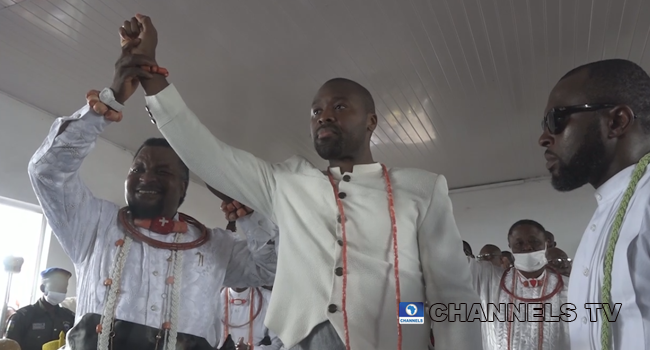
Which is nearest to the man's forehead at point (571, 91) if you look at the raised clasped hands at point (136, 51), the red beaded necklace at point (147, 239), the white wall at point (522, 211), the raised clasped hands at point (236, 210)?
the raised clasped hands at point (236, 210)

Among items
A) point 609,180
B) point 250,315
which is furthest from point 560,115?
point 250,315

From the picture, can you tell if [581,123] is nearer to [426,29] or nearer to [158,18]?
[426,29]

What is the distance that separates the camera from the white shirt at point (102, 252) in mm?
1868

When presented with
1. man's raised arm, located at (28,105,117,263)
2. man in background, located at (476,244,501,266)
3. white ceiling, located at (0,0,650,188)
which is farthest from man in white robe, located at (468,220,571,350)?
man's raised arm, located at (28,105,117,263)

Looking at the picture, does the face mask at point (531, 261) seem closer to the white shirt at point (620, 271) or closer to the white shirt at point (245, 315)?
the white shirt at point (245, 315)

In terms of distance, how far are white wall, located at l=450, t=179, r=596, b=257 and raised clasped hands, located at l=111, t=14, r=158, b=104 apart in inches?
309

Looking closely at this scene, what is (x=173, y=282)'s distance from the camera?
208cm

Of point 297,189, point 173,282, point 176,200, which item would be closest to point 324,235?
point 297,189

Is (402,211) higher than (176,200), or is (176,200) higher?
(176,200)

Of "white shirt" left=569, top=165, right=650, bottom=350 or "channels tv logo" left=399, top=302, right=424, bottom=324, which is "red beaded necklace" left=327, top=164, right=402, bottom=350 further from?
"white shirt" left=569, top=165, right=650, bottom=350

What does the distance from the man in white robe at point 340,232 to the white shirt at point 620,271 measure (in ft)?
1.08

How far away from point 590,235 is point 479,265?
3.48 m

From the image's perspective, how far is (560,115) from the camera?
167 centimetres

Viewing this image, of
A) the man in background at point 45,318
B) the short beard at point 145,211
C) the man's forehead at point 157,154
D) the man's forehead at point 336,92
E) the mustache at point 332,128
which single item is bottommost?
the man in background at point 45,318
